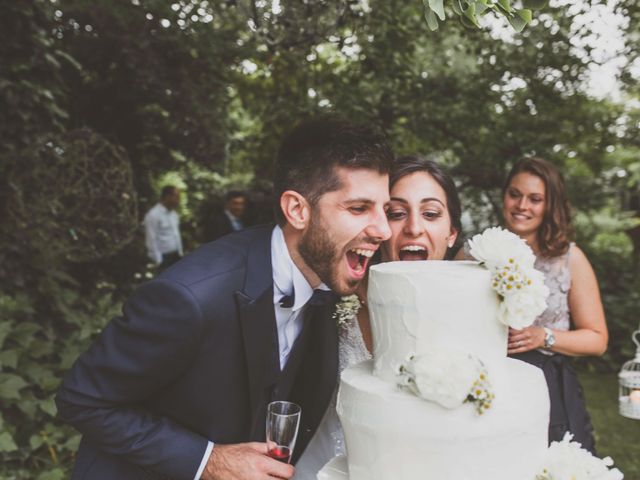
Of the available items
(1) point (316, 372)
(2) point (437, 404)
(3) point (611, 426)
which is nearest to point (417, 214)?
(1) point (316, 372)

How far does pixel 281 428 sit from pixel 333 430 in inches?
38.5

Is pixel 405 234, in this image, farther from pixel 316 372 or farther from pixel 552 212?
pixel 552 212

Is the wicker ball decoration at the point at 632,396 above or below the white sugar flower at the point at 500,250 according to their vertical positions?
below

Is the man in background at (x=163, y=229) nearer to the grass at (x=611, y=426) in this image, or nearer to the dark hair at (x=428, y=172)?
the grass at (x=611, y=426)

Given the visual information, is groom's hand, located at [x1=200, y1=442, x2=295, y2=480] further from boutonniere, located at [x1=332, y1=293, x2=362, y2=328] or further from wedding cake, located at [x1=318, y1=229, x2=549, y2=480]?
boutonniere, located at [x1=332, y1=293, x2=362, y2=328]

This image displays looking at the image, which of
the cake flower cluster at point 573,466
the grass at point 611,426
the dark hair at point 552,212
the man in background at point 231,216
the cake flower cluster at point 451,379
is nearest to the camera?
the cake flower cluster at point 451,379

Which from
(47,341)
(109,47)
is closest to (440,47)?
(109,47)

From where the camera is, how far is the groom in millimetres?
1984

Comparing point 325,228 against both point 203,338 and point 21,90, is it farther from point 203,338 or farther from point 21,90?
point 21,90

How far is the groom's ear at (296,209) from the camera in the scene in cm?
229

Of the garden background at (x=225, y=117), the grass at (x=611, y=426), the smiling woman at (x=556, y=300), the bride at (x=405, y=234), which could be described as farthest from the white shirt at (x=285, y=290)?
the grass at (x=611, y=426)

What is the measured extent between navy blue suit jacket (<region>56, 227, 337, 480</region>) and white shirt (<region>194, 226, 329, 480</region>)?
0.09m

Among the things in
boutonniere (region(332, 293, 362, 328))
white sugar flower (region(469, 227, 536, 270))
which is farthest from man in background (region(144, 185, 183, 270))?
white sugar flower (region(469, 227, 536, 270))

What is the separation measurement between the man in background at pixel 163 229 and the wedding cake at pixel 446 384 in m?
7.33
